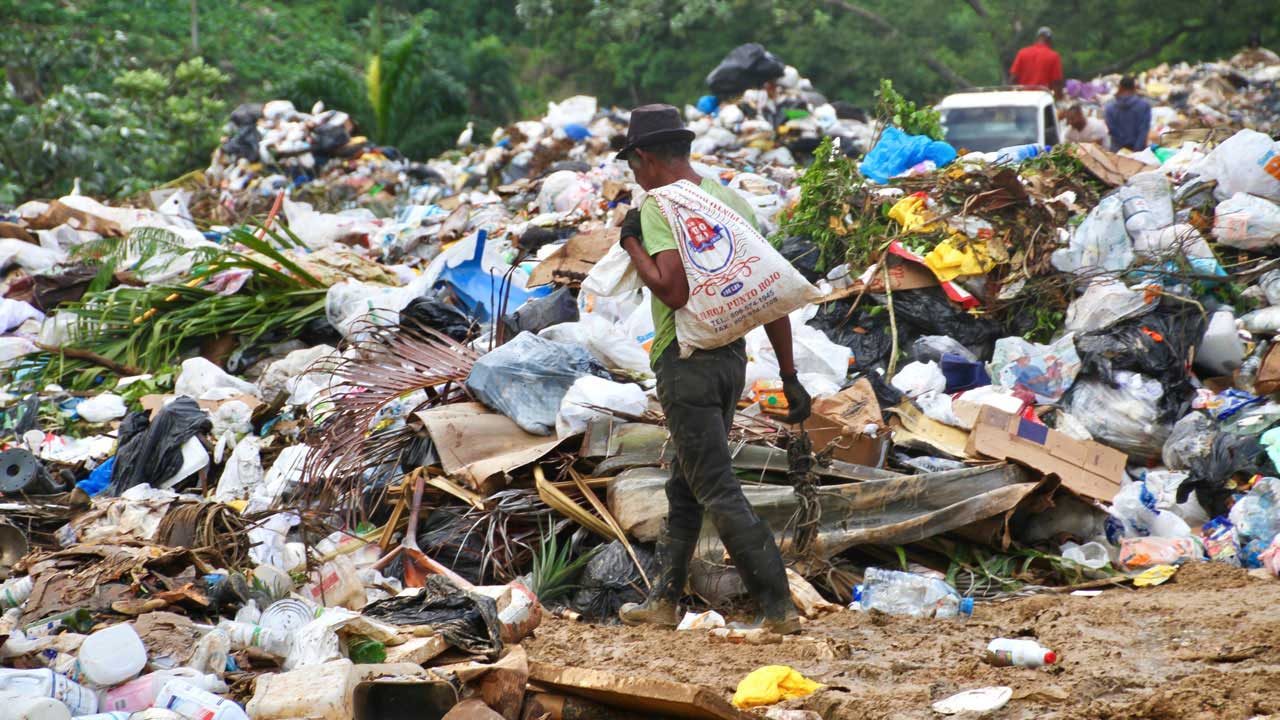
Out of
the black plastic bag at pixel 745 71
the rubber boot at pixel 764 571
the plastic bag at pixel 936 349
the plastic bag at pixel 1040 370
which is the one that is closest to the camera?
the rubber boot at pixel 764 571

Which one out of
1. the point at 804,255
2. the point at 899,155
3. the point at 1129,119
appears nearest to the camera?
the point at 804,255

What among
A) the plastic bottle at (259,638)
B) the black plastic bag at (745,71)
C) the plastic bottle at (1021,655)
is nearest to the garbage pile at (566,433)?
the plastic bottle at (259,638)

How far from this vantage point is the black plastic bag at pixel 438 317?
18.8 ft

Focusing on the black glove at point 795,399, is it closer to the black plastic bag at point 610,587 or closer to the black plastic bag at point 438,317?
the black plastic bag at point 610,587

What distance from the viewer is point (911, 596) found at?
3.95 metres

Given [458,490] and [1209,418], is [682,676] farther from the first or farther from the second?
[1209,418]

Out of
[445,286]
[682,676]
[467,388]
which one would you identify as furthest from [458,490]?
[445,286]

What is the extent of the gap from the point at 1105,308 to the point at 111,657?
432 cm

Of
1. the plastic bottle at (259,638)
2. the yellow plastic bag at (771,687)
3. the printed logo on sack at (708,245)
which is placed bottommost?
the yellow plastic bag at (771,687)

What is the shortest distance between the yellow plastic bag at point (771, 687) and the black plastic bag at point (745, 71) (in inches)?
371

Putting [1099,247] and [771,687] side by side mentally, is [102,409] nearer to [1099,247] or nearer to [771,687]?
[771,687]

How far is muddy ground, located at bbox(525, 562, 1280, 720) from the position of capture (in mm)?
2664

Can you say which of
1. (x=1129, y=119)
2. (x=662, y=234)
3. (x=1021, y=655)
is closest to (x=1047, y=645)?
(x=1021, y=655)

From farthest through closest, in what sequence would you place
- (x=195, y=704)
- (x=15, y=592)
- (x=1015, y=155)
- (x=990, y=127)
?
(x=990, y=127), (x=1015, y=155), (x=15, y=592), (x=195, y=704)
